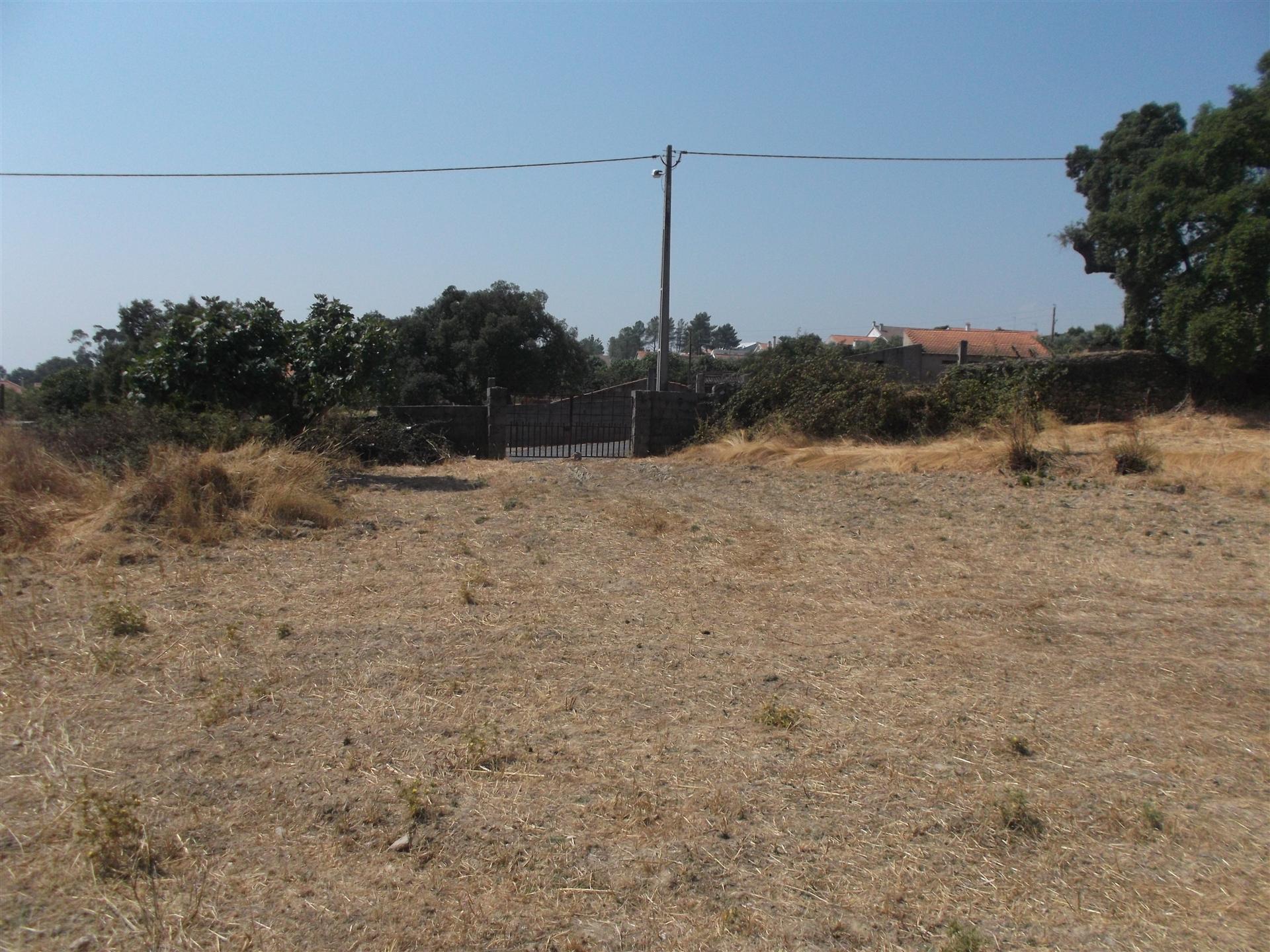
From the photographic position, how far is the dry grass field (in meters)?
2.71

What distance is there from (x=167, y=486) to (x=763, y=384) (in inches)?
423

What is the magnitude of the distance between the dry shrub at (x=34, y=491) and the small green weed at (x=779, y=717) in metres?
6.23

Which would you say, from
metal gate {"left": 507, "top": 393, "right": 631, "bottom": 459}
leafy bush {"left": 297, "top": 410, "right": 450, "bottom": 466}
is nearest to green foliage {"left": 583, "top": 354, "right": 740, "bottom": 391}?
metal gate {"left": 507, "top": 393, "right": 631, "bottom": 459}

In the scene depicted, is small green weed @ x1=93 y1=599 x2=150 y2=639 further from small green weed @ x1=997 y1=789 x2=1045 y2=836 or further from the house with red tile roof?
the house with red tile roof

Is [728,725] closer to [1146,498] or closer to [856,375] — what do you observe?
[1146,498]

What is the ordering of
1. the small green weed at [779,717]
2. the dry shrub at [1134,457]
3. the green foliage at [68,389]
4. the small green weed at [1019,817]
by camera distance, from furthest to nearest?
the green foliage at [68,389] → the dry shrub at [1134,457] → the small green weed at [779,717] → the small green weed at [1019,817]

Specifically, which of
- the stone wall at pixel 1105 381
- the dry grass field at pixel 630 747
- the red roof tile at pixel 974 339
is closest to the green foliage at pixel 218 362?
the dry grass field at pixel 630 747

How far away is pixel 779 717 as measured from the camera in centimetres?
406

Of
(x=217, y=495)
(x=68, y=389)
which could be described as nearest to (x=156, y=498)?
(x=217, y=495)

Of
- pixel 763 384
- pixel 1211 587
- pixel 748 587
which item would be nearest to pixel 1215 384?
pixel 763 384

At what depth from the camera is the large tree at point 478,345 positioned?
34.6m

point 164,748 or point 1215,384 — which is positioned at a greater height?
point 1215,384

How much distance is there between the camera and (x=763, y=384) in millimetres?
16312

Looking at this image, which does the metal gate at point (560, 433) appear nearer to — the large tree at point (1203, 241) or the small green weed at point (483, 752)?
the large tree at point (1203, 241)
